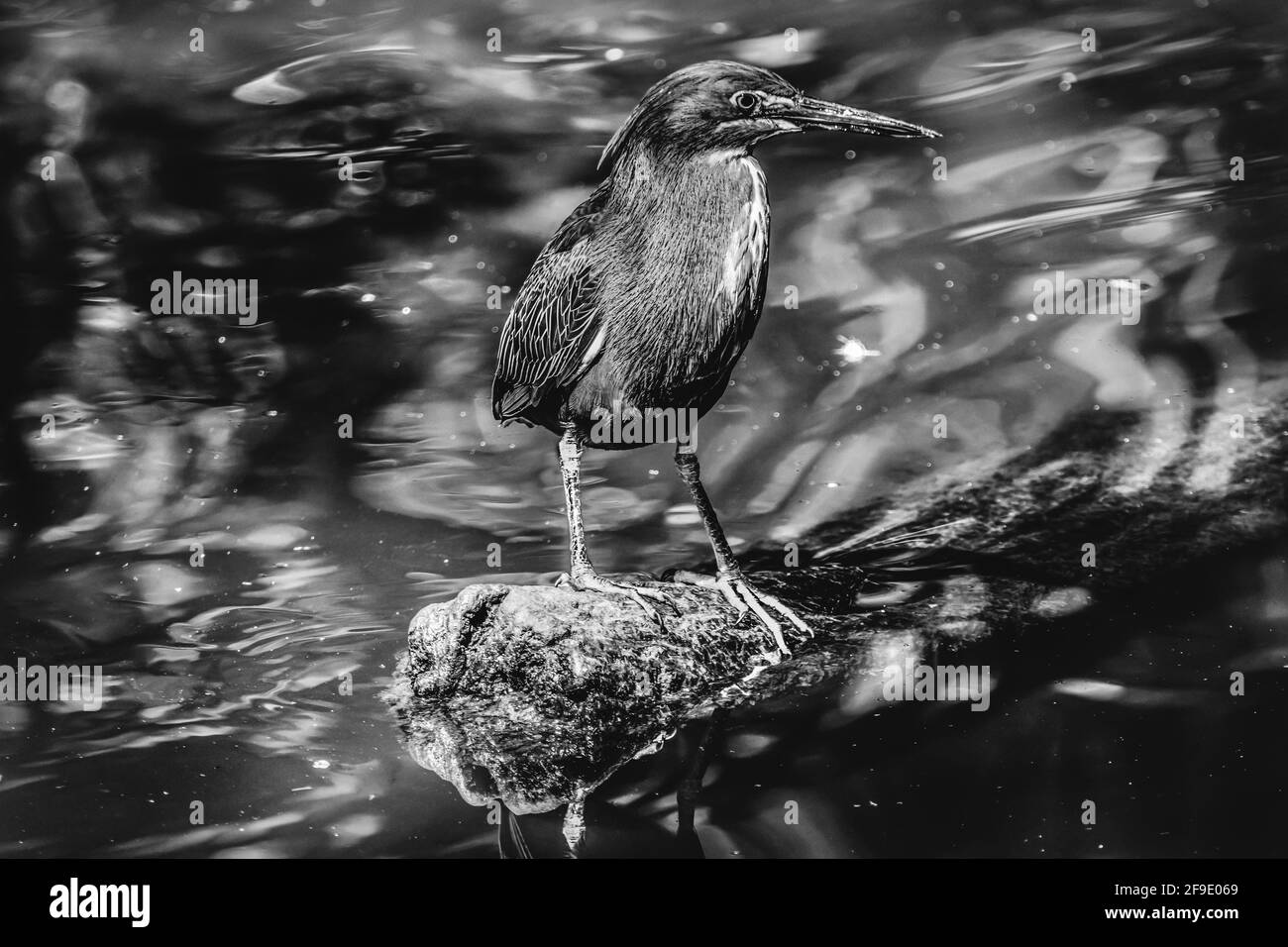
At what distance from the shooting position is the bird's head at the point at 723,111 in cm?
296

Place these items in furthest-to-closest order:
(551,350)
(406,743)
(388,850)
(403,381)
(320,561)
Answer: (403,381)
(320,561)
(551,350)
(406,743)
(388,850)

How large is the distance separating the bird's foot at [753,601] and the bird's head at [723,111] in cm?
106

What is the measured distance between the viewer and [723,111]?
9.69 ft

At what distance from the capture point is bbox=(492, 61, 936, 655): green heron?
2955mm

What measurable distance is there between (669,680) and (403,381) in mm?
1388

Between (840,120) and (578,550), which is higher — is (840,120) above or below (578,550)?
above

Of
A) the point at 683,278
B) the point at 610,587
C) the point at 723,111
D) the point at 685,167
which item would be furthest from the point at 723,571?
the point at 723,111

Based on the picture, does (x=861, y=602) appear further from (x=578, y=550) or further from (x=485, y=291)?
(x=485, y=291)

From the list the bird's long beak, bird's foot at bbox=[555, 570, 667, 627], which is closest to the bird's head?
the bird's long beak

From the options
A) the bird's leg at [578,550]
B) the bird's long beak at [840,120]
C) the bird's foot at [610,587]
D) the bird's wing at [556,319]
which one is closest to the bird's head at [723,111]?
the bird's long beak at [840,120]

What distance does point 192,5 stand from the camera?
3.94m

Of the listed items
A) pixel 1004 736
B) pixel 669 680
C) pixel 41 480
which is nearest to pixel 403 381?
pixel 41 480

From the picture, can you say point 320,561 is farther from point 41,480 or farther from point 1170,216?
point 1170,216

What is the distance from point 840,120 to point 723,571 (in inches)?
45.2
